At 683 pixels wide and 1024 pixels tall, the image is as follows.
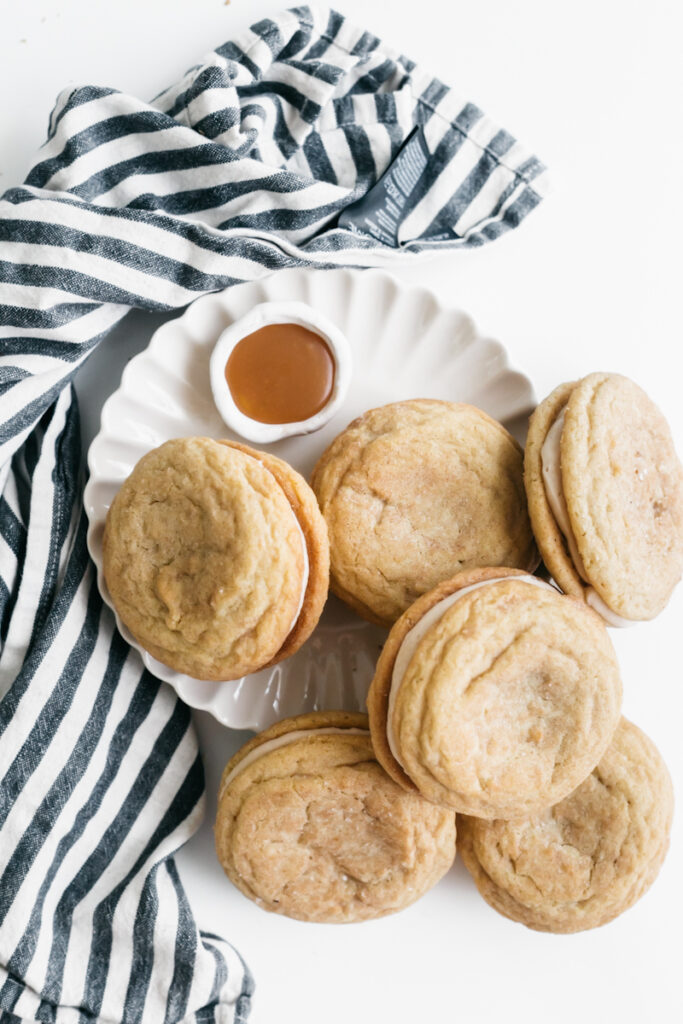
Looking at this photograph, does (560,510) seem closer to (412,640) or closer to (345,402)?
(412,640)

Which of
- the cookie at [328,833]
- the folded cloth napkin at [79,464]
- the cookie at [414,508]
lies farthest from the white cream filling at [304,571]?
the folded cloth napkin at [79,464]

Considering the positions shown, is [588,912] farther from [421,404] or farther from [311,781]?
[421,404]

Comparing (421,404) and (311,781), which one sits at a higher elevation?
(421,404)

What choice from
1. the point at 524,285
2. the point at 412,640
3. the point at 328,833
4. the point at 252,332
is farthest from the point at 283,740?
the point at 524,285

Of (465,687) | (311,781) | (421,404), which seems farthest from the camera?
(421,404)

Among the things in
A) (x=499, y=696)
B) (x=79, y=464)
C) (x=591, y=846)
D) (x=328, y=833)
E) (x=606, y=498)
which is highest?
(x=606, y=498)

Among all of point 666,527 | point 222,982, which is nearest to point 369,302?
point 666,527
